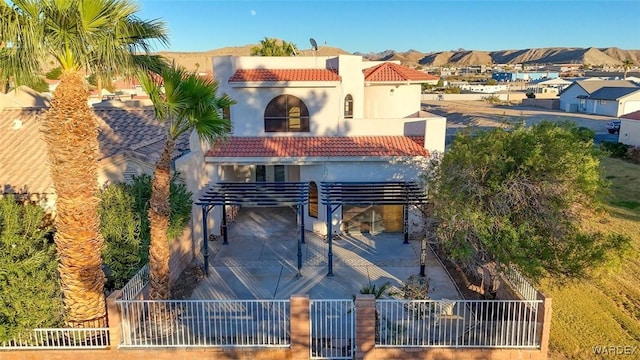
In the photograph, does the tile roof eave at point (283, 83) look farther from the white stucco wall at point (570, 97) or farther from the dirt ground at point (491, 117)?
the white stucco wall at point (570, 97)

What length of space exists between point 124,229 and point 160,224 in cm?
171

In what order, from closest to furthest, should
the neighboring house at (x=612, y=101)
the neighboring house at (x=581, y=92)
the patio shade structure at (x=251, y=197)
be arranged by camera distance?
the patio shade structure at (x=251, y=197), the neighboring house at (x=612, y=101), the neighboring house at (x=581, y=92)

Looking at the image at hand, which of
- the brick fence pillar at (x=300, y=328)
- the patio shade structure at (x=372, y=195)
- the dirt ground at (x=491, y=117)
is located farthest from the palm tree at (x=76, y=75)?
the dirt ground at (x=491, y=117)

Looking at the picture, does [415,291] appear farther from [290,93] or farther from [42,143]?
[42,143]

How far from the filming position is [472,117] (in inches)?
2539

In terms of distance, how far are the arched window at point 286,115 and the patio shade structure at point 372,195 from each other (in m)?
A: 3.56

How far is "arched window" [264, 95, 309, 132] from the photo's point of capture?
21062 mm

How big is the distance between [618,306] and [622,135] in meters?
34.5

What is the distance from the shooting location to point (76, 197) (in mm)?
10258

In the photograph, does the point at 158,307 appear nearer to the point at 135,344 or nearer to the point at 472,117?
the point at 135,344

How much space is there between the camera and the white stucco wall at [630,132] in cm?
3978

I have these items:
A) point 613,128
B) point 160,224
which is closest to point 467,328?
point 160,224

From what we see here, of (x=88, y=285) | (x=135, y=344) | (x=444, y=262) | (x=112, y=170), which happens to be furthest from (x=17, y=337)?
(x=444, y=262)

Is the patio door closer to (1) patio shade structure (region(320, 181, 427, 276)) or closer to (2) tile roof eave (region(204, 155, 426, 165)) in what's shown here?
(2) tile roof eave (region(204, 155, 426, 165))
